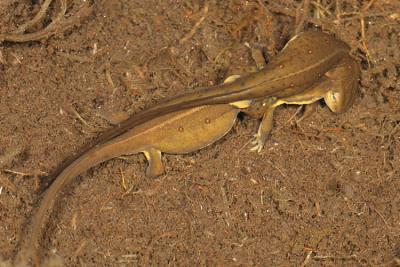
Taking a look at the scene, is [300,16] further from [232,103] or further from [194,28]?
[232,103]

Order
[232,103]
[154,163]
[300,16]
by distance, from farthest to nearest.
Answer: [300,16]
[154,163]
[232,103]

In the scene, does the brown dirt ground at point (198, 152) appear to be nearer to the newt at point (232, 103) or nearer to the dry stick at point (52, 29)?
the dry stick at point (52, 29)

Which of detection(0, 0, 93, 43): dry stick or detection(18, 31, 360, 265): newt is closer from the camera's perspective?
detection(18, 31, 360, 265): newt

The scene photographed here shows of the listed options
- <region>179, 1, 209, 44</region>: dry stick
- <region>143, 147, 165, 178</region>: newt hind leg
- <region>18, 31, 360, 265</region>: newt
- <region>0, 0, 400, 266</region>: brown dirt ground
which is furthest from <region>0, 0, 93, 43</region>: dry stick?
<region>143, 147, 165, 178</region>: newt hind leg

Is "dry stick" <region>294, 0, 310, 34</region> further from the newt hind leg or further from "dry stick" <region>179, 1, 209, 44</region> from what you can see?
the newt hind leg

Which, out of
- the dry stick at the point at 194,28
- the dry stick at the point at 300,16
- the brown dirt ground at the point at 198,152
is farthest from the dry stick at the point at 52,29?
the dry stick at the point at 300,16

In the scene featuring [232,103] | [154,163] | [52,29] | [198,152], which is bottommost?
[198,152]

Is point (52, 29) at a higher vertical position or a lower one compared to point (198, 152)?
higher

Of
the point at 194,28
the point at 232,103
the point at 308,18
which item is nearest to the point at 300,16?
the point at 308,18
